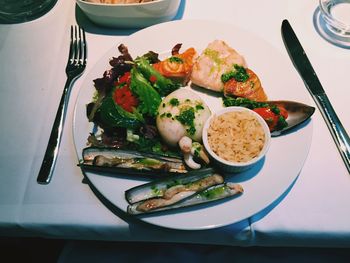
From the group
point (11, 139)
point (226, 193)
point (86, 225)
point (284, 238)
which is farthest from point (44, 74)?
point (284, 238)

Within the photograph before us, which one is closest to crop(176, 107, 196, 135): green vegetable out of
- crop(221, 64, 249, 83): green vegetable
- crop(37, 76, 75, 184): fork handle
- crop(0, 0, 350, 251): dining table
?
crop(221, 64, 249, 83): green vegetable

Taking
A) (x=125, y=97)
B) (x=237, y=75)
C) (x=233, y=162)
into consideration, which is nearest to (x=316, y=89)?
(x=237, y=75)

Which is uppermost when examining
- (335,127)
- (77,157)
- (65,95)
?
(335,127)

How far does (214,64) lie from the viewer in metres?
1.67

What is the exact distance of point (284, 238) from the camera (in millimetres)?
1300

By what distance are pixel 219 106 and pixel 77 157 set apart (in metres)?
0.75

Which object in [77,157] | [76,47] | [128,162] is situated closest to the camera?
[128,162]

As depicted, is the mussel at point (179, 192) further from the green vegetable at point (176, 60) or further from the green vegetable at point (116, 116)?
→ the green vegetable at point (176, 60)

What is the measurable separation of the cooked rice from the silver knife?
1.29ft

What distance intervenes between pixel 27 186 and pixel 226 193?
35.6 inches

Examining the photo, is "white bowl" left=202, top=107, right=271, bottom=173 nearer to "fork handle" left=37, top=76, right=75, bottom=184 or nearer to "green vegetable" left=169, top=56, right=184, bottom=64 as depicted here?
"green vegetable" left=169, top=56, right=184, bottom=64

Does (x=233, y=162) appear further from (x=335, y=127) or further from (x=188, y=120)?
(x=335, y=127)

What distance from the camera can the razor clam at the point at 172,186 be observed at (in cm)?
127

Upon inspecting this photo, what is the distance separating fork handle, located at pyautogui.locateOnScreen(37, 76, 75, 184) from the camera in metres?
1.45
